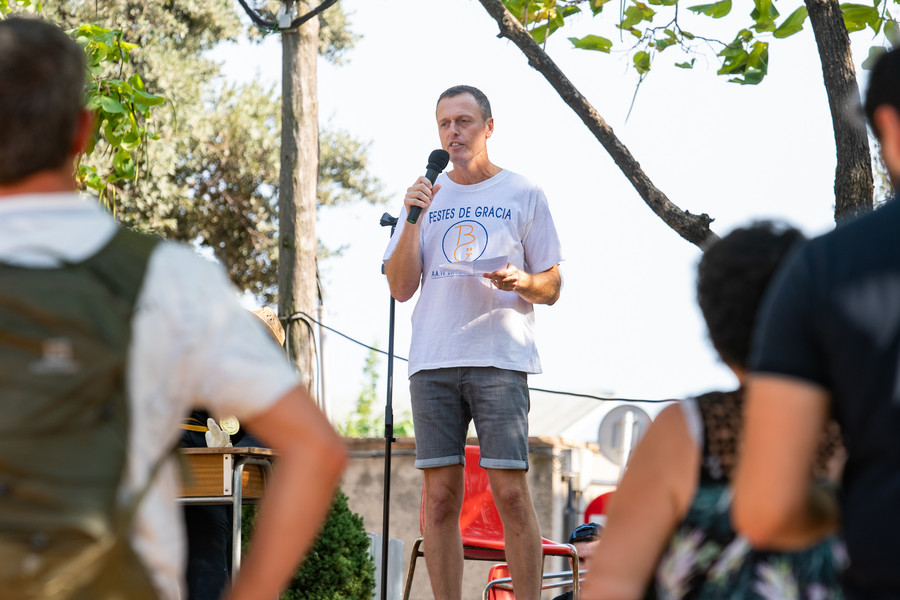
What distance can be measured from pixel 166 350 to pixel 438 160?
316cm

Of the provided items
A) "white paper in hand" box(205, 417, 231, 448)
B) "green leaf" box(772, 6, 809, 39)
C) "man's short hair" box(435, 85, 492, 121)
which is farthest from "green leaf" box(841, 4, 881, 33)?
"white paper in hand" box(205, 417, 231, 448)

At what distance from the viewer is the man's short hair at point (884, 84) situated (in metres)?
1.37

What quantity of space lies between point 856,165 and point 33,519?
3.34m

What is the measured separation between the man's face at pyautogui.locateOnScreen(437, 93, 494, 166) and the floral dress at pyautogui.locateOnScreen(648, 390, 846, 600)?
2860 mm

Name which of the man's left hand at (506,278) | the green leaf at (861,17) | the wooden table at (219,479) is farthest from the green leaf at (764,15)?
the wooden table at (219,479)

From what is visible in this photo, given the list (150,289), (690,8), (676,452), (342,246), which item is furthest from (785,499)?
(342,246)

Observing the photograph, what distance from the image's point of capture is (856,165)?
3.86m

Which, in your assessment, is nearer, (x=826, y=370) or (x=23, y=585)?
(x=23, y=585)

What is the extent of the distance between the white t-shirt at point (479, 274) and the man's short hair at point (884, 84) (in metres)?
2.69

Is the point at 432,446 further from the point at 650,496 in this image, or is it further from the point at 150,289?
the point at 150,289

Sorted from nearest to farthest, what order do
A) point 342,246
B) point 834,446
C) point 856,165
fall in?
1. point 834,446
2. point 856,165
3. point 342,246

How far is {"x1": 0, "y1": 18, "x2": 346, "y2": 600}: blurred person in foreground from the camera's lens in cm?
121

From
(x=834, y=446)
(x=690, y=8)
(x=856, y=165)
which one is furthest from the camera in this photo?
(x=690, y=8)

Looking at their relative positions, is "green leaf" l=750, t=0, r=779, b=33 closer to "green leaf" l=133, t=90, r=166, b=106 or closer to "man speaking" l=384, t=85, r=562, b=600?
"man speaking" l=384, t=85, r=562, b=600
